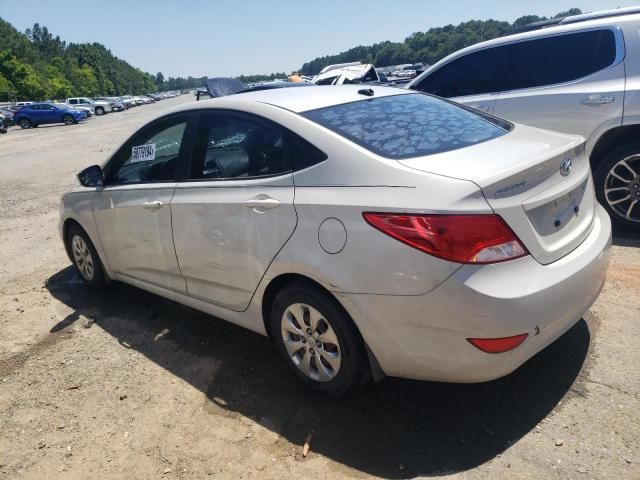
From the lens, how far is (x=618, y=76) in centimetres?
479

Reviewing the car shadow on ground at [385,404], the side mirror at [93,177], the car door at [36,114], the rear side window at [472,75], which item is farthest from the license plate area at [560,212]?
the car door at [36,114]

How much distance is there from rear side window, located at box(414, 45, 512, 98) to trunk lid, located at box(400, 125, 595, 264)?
2.98 metres

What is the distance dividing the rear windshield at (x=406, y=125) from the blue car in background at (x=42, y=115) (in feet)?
129

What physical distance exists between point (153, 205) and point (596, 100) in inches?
157

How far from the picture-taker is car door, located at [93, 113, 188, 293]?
3.60 m

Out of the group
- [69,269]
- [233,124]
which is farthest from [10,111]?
[233,124]

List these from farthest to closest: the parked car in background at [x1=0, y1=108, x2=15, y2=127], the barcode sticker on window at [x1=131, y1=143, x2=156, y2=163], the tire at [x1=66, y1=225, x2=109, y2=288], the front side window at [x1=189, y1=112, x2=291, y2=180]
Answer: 1. the parked car in background at [x1=0, y1=108, x2=15, y2=127]
2. the tire at [x1=66, y1=225, x2=109, y2=288]
3. the barcode sticker on window at [x1=131, y1=143, x2=156, y2=163]
4. the front side window at [x1=189, y1=112, x2=291, y2=180]

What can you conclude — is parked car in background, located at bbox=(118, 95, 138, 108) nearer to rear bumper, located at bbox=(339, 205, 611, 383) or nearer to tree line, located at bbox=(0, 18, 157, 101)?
tree line, located at bbox=(0, 18, 157, 101)

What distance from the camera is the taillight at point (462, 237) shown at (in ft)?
7.33

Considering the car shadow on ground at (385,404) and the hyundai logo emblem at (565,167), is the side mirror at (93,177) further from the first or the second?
the hyundai logo emblem at (565,167)

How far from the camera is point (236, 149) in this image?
3.21 m

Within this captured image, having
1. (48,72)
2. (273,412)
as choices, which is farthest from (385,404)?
(48,72)

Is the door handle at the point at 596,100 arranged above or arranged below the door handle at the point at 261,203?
below

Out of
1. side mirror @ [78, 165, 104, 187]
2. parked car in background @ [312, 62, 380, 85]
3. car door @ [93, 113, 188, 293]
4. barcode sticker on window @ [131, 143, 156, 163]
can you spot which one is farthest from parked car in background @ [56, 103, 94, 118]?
barcode sticker on window @ [131, 143, 156, 163]
